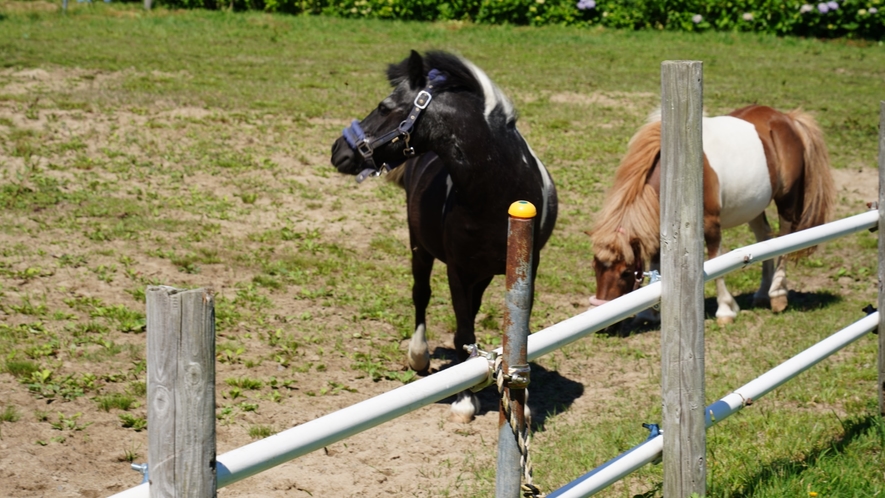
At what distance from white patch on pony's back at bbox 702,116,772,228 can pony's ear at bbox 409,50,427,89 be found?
2.84m

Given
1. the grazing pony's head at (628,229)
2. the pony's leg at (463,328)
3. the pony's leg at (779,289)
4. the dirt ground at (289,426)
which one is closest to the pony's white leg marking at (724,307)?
the pony's leg at (779,289)

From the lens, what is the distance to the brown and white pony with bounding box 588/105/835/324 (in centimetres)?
621

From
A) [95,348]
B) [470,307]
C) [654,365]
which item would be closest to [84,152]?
[95,348]

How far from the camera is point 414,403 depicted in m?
2.52

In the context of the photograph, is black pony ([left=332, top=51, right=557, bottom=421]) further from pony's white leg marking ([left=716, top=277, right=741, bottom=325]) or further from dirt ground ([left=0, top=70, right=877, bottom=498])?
pony's white leg marking ([left=716, top=277, right=741, bottom=325])

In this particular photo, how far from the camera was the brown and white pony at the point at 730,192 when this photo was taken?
20.4 ft

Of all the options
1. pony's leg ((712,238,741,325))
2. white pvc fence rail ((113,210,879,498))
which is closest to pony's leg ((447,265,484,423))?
white pvc fence rail ((113,210,879,498))

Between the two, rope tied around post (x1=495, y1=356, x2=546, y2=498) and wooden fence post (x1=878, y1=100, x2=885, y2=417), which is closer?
rope tied around post (x1=495, y1=356, x2=546, y2=498)

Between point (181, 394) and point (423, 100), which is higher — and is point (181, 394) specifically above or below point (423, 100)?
below

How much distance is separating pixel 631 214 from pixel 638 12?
47.2 feet

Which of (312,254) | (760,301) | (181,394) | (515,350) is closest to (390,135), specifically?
(515,350)

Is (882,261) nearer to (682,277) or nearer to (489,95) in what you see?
(682,277)

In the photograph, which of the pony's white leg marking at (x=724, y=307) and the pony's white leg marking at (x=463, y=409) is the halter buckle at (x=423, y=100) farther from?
the pony's white leg marking at (x=724, y=307)

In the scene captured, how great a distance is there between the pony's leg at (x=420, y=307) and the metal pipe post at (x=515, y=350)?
2.96 metres
